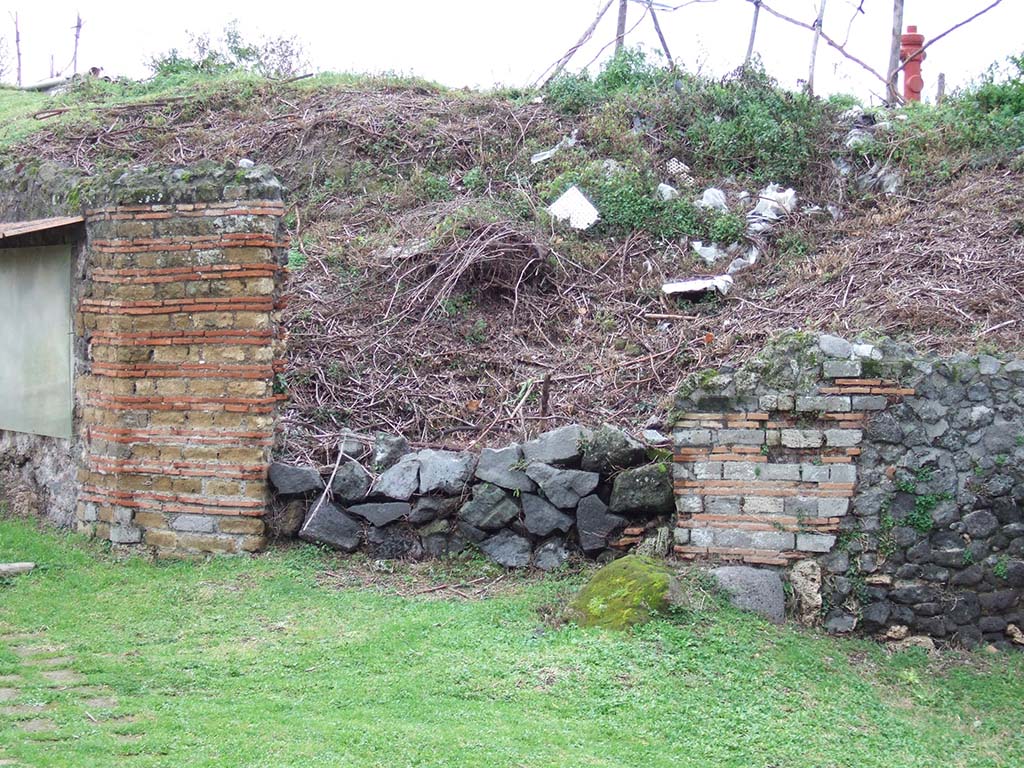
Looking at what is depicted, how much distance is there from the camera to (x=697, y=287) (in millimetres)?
10953

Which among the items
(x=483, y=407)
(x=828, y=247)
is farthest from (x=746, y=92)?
(x=483, y=407)

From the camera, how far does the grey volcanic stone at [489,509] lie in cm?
767

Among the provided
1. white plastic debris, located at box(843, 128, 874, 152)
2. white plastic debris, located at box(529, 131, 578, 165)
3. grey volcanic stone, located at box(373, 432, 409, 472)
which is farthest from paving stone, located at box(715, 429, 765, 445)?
white plastic debris, located at box(843, 128, 874, 152)

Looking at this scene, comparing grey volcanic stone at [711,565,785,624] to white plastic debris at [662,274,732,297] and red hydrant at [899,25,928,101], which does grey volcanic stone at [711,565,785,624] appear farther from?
red hydrant at [899,25,928,101]

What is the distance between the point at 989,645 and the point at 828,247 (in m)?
5.76

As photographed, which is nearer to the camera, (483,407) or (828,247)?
(483,407)

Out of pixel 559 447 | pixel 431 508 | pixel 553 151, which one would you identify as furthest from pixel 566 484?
pixel 553 151

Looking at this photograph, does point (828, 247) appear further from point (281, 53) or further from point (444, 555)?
point (281, 53)

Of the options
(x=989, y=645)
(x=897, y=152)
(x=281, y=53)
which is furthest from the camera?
(x=281, y=53)

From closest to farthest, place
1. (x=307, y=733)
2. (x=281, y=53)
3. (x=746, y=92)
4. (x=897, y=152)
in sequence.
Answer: (x=307, y=733) → (x=897, y=152) → (x=746, y=92) → (x=281, y=53)

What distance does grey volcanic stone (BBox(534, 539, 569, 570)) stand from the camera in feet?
24.8

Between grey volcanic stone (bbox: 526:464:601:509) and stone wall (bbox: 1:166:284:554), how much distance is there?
217 cm

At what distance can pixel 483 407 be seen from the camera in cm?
931

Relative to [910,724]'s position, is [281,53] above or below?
above
